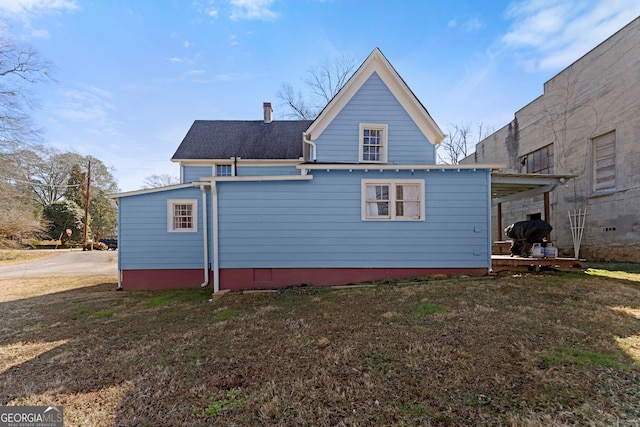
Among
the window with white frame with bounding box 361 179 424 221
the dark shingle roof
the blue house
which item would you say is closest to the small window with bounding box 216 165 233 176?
the dark shingle roof

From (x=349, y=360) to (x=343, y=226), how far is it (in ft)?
15.2

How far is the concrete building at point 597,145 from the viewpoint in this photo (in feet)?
31.8

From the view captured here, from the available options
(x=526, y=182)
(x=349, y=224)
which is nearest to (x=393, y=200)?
(x=349, y=224)

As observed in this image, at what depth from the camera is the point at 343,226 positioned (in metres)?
7.78

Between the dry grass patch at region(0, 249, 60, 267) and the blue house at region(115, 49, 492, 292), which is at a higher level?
the blue house at region(115, 49, 492, 292)

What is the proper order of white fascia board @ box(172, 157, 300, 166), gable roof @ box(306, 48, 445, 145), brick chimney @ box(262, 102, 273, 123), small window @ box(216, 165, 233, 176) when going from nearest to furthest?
gable roof @ box(306, 48, 445, 145), white fascia board @ box(172, 157, 300, 166), small window @ box(216, 165, 233, 176), brick chimney @ box(262, 102, 273, 123)

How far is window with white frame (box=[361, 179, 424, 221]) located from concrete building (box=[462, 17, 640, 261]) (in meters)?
5.42

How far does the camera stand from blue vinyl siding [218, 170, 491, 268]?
7.72 m

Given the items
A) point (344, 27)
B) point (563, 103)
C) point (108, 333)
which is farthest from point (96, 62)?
point (563, 103)

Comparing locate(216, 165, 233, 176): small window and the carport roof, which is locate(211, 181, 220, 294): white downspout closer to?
locate(216, 165, 233, 176): small window

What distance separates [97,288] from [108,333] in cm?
623

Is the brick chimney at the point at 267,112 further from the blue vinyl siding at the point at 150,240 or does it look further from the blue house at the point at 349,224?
the blue house at the point at 349,224

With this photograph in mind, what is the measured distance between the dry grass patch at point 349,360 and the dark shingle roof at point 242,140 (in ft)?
29.3

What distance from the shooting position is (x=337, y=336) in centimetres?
414
